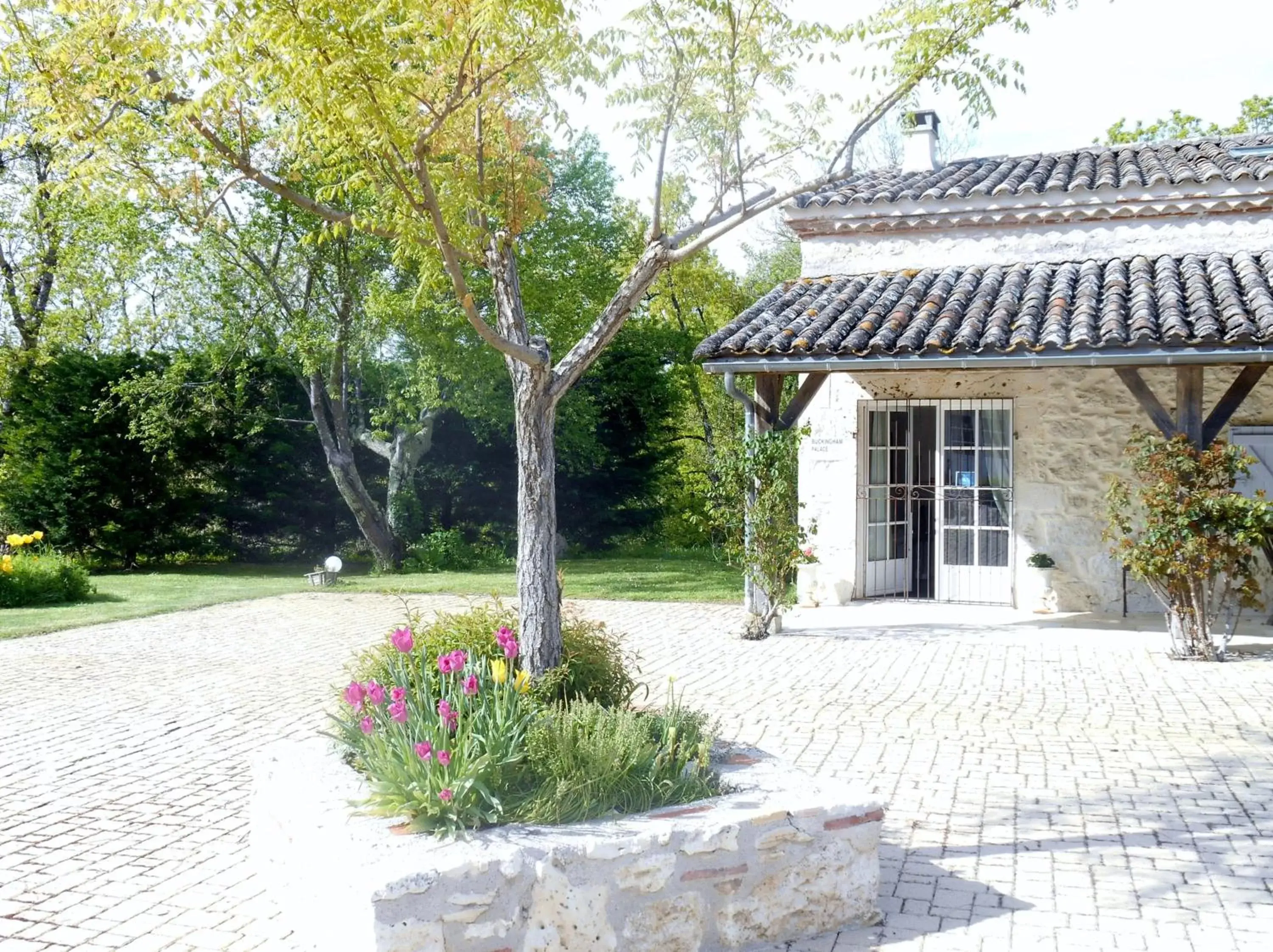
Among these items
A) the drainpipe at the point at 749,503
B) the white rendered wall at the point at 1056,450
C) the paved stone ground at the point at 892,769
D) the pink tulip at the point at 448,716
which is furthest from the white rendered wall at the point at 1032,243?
the pink tulip at the point at 448,716

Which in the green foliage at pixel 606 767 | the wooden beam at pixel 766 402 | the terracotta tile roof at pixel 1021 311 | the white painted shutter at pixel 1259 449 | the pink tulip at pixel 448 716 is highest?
the terracotta tile roof at pixel 1021 311

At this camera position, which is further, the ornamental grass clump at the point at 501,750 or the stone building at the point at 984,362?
the stone building at the point at 984,362

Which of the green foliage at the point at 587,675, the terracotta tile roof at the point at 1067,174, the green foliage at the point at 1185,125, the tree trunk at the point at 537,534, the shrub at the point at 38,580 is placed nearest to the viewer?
the green foliage at the point at 587,675

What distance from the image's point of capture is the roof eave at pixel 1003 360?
952cm

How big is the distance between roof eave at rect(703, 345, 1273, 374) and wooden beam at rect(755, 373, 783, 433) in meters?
0.36

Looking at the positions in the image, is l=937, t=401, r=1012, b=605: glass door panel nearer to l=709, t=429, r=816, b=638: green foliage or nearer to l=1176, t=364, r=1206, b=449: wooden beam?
l=709, t=429, r=816, b=638: green foliage

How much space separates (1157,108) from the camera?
988 inches

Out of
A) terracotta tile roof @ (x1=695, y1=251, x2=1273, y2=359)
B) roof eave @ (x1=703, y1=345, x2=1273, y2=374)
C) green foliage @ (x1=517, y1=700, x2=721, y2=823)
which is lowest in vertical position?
green foliage @ (x1=517, y1=700, x2=721, y2=823)

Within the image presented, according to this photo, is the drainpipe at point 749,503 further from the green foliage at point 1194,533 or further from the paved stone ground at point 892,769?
the green foliage at point 1194,533

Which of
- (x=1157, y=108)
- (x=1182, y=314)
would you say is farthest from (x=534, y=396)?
(x=1157, y=108)

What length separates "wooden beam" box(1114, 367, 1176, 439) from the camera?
9.88m

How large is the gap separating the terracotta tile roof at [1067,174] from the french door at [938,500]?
2422 millimetres

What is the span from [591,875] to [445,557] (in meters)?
16.1

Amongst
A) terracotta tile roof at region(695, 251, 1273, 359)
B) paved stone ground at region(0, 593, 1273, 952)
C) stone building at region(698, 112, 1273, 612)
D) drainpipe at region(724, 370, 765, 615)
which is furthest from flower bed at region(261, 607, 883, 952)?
stone building at region(698, 112, 1273, 612)
